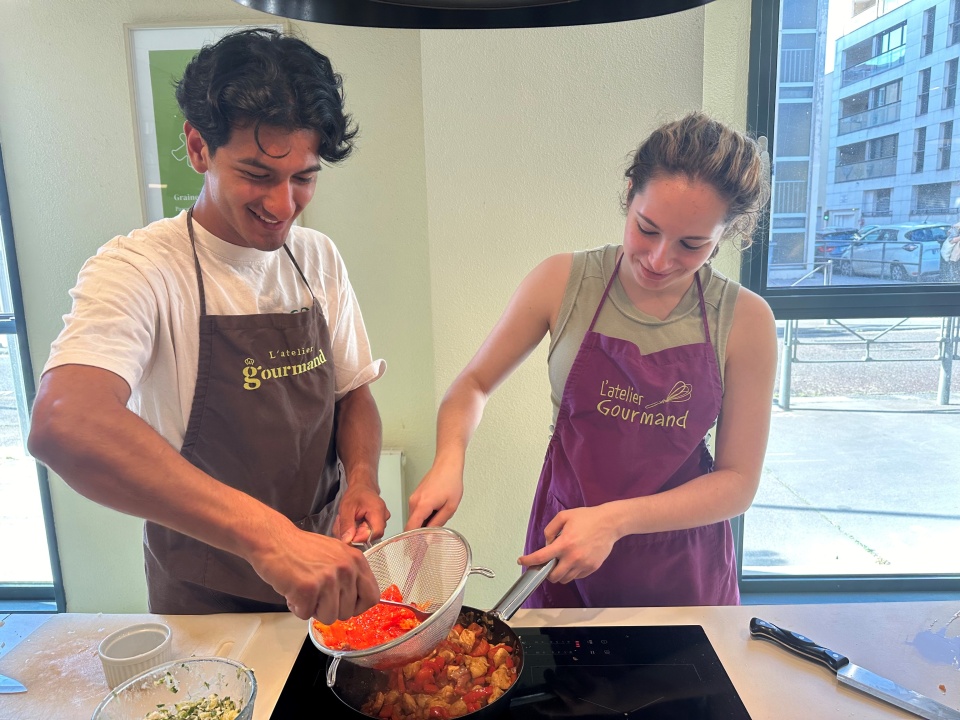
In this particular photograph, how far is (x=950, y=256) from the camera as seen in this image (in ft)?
8.27

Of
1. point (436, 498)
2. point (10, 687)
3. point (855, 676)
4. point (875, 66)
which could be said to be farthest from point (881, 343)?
point (10, 687)

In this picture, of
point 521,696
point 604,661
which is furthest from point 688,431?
point 521,696

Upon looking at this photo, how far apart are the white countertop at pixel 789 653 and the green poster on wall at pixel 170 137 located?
1555 mm

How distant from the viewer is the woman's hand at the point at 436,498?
1.25m

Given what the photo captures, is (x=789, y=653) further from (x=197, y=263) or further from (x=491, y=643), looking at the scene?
(x=197, y=263)

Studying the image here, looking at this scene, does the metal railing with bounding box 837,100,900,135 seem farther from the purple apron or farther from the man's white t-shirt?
the man's white t-shirt

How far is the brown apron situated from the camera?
126cm

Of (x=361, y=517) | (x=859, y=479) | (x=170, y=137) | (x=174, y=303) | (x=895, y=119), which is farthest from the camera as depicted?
(x=859, y=479)

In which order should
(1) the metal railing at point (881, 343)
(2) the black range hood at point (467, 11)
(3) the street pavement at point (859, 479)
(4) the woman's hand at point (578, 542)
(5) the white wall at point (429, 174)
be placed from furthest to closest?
(3) the street pavement at point (859, 479) → (1) the metal railing at point (881, 343) → (5) the white wall at point (429, 174) → (4) the woman's hand at point (578, 542) → (2) the black range hood at point (467, 11)

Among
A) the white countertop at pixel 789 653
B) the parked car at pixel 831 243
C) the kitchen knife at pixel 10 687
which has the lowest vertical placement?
the white countertop at pixel 789 653

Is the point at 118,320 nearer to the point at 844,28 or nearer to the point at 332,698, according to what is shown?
the point at 332,698

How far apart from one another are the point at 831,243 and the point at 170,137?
242 cm

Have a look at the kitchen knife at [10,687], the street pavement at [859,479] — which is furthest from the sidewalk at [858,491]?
the kitchen knife at [10,687]

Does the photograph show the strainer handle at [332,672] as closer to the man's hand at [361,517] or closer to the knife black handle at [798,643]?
the man's hand at [361,517]
